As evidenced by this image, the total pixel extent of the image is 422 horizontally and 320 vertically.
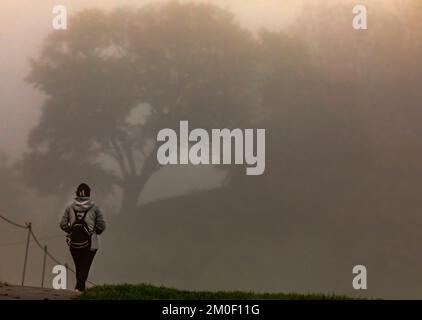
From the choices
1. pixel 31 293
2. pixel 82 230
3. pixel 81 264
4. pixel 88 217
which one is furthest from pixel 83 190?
pixel 31 293

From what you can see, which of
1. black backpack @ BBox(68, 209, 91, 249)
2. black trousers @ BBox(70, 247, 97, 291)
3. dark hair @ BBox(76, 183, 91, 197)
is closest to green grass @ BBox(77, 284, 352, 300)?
black trousers @ BBox(70, 247, 97, 291)

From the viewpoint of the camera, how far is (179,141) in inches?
296

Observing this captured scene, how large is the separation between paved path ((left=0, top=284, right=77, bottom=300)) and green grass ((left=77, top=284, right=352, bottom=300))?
275 mm

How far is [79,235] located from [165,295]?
1295mm

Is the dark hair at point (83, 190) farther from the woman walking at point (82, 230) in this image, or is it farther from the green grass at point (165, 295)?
the green grass at point (165, 295)

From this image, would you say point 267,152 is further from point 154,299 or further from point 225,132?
point 154,299

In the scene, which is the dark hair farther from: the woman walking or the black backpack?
the black backpack

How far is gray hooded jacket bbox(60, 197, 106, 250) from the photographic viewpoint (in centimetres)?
723

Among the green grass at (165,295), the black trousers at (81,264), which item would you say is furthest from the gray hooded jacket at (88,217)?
the green grass at (165,295)

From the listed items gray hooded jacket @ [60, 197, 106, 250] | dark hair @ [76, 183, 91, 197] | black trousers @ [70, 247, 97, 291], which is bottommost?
black trousers @ [70, 247, 97, 291]

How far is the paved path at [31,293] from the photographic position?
21.9ft

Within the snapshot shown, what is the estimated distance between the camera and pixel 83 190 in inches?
289

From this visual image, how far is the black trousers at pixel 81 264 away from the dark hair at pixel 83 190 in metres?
0.67
